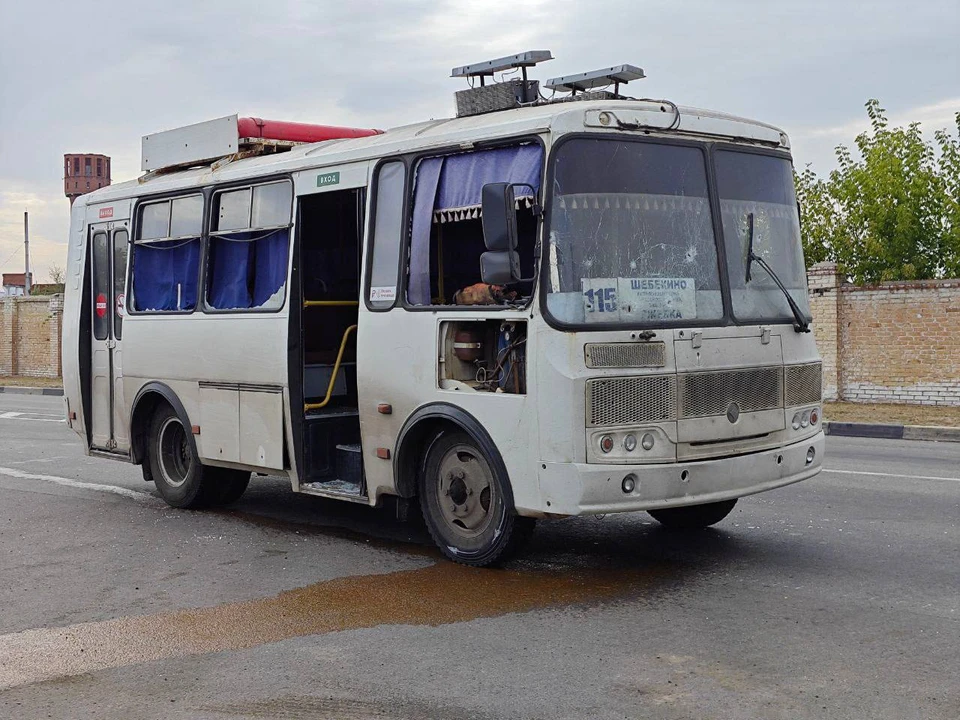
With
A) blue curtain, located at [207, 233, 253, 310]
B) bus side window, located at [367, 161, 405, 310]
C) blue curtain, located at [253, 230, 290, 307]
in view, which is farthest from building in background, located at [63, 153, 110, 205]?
bus side window, located at [367, 161, 405, 310]

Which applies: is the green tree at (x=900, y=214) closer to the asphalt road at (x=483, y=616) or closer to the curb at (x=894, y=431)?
the curb at (x=894, y=431)

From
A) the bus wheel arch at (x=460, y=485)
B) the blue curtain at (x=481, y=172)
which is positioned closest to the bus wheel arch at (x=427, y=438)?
the bus wheel arch at (x=460, y=485)

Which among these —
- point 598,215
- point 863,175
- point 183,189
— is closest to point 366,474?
point 598,215

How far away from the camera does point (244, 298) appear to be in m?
9.12

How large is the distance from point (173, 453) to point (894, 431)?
1049 cm

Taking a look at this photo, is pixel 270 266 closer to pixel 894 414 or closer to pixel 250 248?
pixel 250 248

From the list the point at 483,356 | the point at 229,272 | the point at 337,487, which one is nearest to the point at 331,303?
the point at 229,272

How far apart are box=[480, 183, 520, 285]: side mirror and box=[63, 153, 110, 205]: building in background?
227 ft

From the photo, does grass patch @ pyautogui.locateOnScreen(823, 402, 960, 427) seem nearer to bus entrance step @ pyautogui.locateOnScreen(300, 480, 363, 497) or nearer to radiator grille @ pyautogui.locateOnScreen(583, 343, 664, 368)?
bus entrance step @ pyautogui.locateOnScreen(300, 480, 363, 497)

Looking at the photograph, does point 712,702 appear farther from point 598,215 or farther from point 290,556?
point 290,556

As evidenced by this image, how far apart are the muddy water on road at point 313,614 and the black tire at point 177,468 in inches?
121

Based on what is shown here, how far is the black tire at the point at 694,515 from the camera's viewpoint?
8281 millimetres

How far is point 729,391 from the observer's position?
7.06 meters

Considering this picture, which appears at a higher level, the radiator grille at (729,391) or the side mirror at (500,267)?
→ the side mirror at (500,267)
